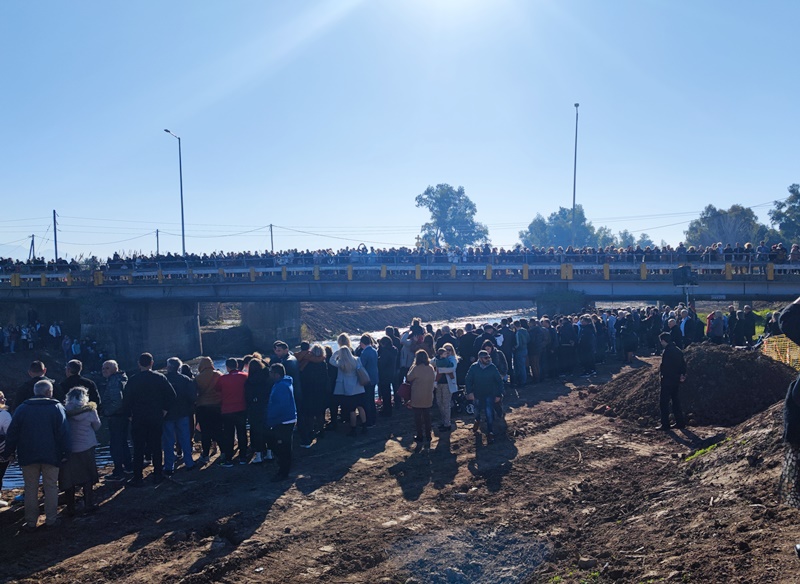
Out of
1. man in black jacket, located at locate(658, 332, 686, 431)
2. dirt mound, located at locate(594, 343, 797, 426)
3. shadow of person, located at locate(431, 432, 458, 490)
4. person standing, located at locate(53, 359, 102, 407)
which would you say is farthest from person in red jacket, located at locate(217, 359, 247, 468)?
dirt mound, located at locate(594, 343, 797, 426)

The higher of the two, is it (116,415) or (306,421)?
(116,415)

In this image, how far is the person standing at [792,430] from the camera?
3529mm

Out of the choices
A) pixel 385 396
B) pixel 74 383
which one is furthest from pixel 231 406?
pixel 385 396

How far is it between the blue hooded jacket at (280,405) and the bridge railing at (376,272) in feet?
68.8

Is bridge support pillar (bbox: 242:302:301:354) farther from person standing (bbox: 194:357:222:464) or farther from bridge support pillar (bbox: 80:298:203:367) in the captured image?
person standing (bbox: 194:357:222:464)

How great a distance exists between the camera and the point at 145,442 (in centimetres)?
920

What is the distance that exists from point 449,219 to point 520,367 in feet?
297

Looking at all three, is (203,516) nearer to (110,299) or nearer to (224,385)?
(224,385)

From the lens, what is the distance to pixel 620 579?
5.26 meters

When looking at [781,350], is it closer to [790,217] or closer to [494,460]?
[494,460]

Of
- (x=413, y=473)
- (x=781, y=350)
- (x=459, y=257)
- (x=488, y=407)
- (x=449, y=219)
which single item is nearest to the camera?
(x=413, y=473)

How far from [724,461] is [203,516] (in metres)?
6.02

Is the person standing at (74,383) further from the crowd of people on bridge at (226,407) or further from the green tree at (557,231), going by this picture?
the green tree at (557,231)

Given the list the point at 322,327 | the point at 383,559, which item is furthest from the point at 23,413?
the point at 322,327
